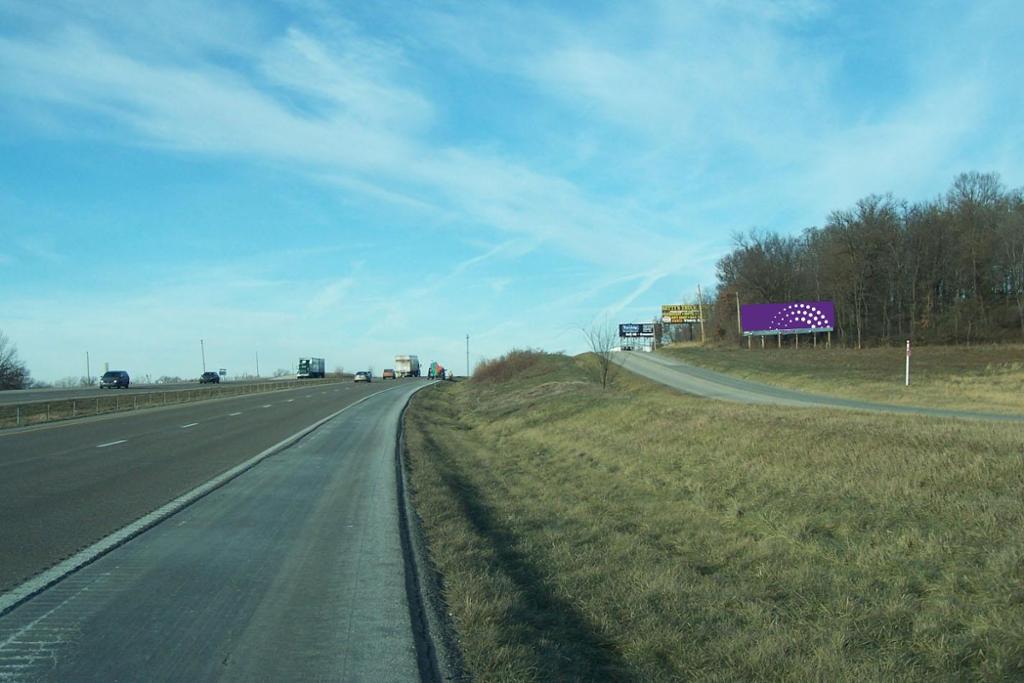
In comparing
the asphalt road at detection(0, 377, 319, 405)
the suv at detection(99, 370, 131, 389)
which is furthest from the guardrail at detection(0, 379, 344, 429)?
the suv at detection(99, 370, 131, 389)

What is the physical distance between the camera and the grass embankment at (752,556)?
5.79 m

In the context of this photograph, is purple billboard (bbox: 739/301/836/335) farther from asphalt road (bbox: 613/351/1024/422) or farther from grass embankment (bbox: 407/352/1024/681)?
grass embankment (bbox: 407/352/1024/681)

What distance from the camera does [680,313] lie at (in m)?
117

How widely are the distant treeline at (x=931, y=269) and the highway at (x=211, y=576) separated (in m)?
76.8

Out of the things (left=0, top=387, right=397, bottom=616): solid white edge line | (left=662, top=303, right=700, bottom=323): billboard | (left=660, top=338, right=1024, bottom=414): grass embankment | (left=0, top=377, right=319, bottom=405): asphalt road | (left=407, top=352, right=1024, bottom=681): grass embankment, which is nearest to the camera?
(left=407, top=352, right=1024, bottom=681): grass embankment

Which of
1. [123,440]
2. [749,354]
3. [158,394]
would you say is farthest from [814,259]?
[123,440]

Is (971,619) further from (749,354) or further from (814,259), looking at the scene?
(814,259)

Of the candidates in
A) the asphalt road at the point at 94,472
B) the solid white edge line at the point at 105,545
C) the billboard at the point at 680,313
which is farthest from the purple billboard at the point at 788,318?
the solid white edge line at the point at 105,545

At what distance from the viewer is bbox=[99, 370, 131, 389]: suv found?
7670 centimetres

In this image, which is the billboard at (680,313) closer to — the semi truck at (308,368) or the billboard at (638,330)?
the billboard at (638,330)

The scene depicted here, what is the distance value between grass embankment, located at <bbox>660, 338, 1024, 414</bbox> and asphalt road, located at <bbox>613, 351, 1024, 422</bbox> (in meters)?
1.42

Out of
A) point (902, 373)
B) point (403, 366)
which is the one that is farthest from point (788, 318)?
point (403, 366)

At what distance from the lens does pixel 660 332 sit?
132125 millimetres

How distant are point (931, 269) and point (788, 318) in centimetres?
1658
